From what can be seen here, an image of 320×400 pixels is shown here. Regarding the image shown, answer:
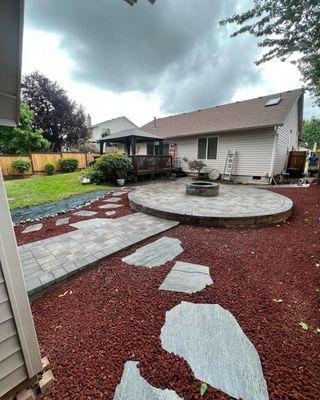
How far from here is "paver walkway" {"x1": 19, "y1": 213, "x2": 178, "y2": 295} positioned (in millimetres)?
2299

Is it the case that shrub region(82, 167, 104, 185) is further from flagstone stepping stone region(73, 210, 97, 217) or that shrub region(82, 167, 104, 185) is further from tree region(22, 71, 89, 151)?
tree region(22, 71, 89, 151)

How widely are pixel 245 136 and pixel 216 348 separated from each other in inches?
407

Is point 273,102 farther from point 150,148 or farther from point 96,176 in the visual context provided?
point 96,176

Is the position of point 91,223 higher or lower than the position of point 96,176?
lower

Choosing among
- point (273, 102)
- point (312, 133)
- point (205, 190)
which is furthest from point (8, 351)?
point (312, 133)

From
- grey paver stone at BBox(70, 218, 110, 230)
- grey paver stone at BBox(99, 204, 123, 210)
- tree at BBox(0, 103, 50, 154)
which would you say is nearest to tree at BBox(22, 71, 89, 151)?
tree at BBox(0, 103, 50, 154)

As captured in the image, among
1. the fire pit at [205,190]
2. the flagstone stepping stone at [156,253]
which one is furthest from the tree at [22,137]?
the flagstone stepping stone at [156,253]

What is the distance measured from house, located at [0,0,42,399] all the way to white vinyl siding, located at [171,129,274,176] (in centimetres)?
1024

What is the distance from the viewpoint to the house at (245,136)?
358 inches

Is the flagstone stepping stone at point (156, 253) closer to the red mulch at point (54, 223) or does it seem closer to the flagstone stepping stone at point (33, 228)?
the red mulch at point (54, 223)

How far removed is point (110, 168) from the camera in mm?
8531

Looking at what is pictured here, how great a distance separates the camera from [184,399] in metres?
1.14

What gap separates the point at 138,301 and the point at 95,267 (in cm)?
94

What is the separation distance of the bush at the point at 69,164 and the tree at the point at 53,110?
8669mm
